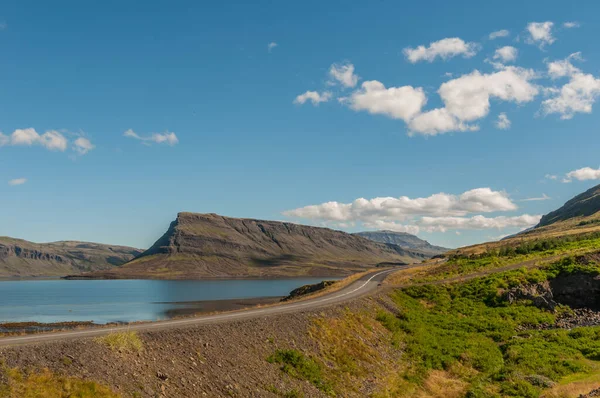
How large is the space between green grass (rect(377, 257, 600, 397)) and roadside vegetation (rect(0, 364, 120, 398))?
25.1 metres

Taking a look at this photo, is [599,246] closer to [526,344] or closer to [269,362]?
[526,344]

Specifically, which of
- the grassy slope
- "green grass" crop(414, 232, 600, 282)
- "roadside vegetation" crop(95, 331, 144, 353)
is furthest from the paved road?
"green grass" crop(414, 232, 600, 282)

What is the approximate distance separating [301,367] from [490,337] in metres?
28.2

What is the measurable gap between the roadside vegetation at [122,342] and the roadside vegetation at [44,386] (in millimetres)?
4785

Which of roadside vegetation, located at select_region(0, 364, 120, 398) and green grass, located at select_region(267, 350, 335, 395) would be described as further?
green grass, located at select_region(267, 350, 335, 395)

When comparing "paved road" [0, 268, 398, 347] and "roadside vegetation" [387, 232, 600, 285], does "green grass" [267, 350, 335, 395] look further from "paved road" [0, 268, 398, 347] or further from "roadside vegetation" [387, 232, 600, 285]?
"roadside vegetation" [387, 232, 600, 285]

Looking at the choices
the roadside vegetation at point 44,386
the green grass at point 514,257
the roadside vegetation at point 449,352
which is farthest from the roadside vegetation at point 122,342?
the green grass at point 514,257

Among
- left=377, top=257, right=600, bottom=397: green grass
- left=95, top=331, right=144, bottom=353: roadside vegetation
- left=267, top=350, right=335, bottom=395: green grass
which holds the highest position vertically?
left=95, top=331, right=144, bottom=353: roadside vegetation

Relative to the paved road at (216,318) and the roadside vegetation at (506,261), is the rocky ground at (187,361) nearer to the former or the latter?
the paved road at (216,318)

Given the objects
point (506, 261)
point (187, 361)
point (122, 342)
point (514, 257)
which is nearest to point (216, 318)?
point (187, 361)

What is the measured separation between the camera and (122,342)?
88.6 ft

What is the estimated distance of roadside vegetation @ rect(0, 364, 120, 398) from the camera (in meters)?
19.5

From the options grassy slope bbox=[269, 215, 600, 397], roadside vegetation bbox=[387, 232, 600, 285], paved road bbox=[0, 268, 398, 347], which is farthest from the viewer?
roadside vegetation bbox=[387, 232, 600, 285]

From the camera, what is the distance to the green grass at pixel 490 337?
37000mm
